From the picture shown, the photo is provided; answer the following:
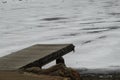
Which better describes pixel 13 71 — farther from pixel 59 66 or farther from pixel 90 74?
pixel 90 74

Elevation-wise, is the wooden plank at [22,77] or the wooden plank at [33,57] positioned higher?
the wooden plank at [22,77]

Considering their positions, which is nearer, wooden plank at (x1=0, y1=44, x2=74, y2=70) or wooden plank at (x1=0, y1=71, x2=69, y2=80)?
wooden plank at (x1=0, y1=71, x2=69, y2=80)

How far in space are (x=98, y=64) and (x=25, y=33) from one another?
6117 millimetres

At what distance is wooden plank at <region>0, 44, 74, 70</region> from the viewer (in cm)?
489

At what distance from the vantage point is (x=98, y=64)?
22.9ft

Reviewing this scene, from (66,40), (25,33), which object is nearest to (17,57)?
(66,40)

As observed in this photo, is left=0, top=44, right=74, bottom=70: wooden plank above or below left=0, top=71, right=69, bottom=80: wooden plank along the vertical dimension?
below

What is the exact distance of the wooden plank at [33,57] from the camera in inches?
193

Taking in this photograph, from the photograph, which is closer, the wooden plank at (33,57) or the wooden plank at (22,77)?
the wooden plank at (22,77)

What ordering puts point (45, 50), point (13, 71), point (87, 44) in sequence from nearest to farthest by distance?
1. point (13, 71)
2. point (45, 50)
3. point (87, 44)

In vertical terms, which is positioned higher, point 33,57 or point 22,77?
point 22,77

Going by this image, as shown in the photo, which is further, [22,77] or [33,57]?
[33,57]

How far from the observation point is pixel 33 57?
5.40m

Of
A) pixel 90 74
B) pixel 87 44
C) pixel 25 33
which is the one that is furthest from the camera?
pixel 25 33
